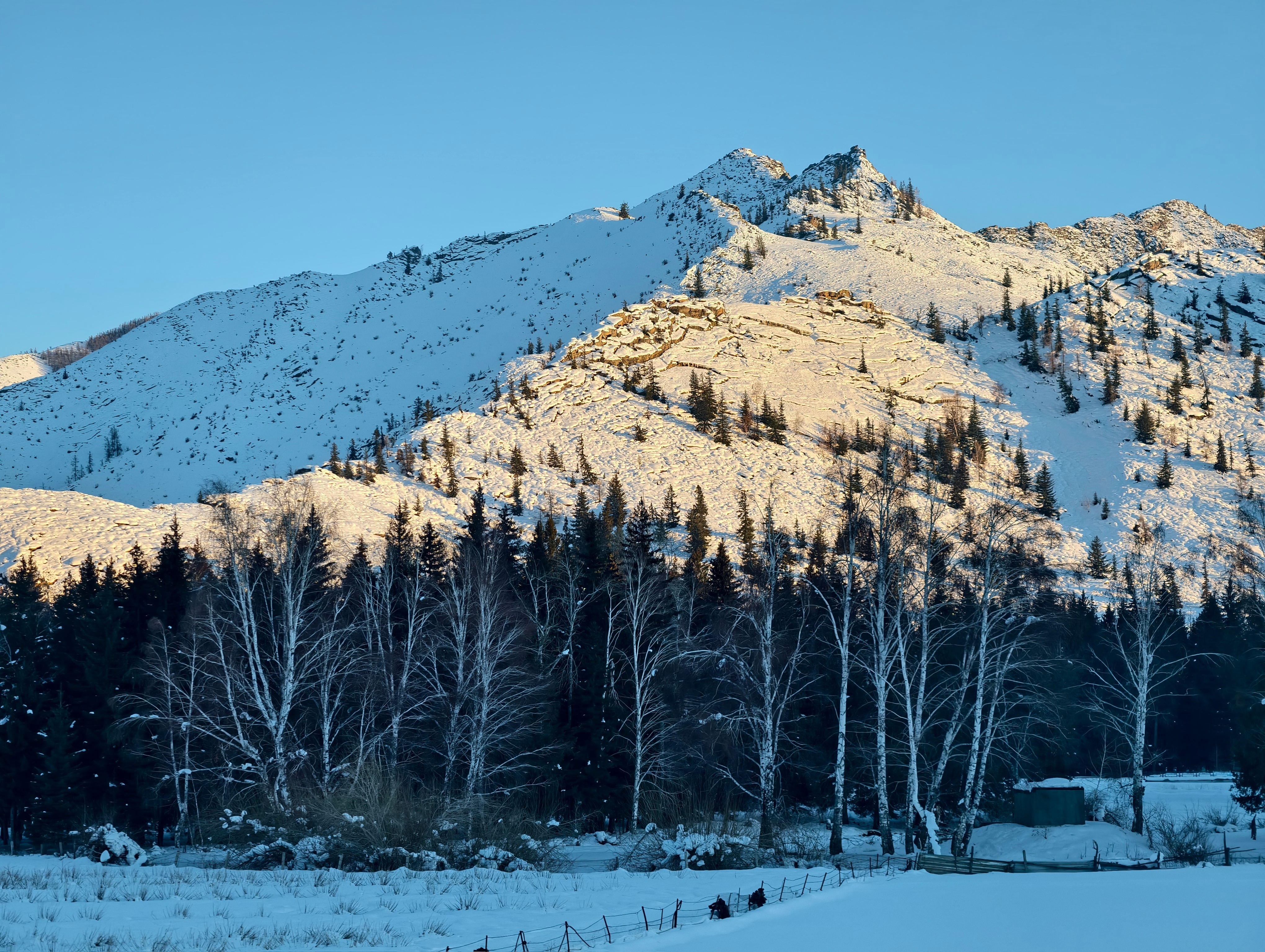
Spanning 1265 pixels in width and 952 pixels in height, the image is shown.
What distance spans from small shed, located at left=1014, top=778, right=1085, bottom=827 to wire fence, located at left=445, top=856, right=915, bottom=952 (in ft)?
49.6

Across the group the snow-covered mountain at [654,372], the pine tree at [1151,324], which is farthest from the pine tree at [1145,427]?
the pine tree at [1151,324]

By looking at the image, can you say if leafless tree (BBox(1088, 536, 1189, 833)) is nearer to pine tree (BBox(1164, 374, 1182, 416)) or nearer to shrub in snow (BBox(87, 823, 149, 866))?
shrub in snow (BBox(87, 823, 149, 866))

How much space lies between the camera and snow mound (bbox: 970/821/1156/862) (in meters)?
30.7

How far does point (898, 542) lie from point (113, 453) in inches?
5018

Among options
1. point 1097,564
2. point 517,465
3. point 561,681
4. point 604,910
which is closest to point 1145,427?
point 1097,564

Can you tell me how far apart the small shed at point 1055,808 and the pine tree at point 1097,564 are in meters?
40.0

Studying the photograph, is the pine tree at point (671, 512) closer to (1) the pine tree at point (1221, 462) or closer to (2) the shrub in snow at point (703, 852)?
(2) the shrub in snow at point (703, 852)

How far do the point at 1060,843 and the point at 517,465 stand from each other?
164 feet

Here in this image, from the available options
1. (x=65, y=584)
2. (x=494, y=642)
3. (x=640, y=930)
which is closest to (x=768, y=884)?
(x=640, y=930)

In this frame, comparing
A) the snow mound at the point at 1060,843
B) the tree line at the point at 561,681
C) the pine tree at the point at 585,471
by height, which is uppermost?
the pine tree at the point at 585,471

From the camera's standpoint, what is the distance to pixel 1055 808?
35250 millimetres

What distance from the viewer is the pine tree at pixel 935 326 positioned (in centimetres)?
11412

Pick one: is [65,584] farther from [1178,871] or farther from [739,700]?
[1178,871]

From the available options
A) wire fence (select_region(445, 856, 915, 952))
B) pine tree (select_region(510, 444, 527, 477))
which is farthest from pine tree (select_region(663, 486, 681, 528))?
wire fence (select_region(445, 856, 915, 952))
